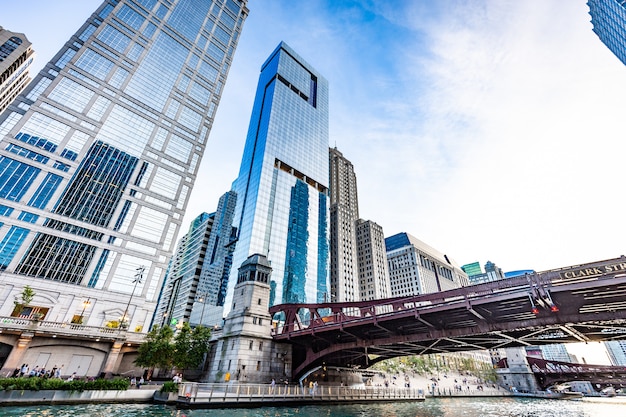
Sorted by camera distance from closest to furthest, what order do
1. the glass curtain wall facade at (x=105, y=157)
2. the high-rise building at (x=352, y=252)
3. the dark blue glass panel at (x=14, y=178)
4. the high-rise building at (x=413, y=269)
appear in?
the dark blue glass panel at (x=14, y=178), the glass curtain wall facade at (x=105, y=157), the high-rise building at (x=352, y=252), the high-rise building at (x=413, y=269)

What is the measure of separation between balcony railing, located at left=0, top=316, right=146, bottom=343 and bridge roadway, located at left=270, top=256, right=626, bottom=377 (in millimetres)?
22884

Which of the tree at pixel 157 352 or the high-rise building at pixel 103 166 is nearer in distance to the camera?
the tree at pixel 157 352

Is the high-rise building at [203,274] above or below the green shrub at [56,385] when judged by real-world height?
above

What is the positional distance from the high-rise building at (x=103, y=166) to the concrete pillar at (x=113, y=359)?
160cm

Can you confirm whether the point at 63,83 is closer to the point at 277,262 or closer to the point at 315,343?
the point at 277,262

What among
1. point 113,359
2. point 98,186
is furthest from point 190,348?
point 98,186

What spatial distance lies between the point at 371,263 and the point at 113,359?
118 metres

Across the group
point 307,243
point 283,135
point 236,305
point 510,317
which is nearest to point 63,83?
point 236,305

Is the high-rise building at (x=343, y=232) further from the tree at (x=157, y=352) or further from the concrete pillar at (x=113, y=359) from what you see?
the concrete pillar at (x=113, y=359)

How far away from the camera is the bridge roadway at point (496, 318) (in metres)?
19.9

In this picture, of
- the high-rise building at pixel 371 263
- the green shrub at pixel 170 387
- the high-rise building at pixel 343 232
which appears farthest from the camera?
the high-rise building at pixel 371 263

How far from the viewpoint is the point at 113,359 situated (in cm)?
4100

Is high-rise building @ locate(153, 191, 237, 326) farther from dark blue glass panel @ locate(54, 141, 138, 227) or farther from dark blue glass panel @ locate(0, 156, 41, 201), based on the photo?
dark blue glass panel @ locate(0, 156, 41, 201)

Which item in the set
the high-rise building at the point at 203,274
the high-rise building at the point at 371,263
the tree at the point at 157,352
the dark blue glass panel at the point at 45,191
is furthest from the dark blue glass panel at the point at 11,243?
the high-rise building at the point at 371,263
